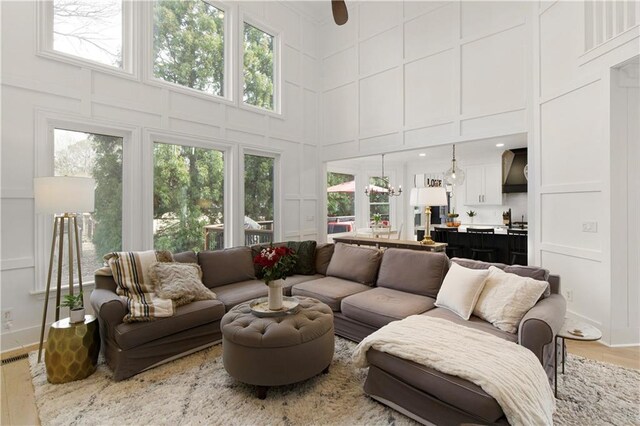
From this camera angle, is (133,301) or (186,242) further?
(186,242)

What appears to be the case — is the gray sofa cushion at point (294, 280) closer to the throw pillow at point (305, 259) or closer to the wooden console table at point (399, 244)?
the throw pillow at point (305, 259)

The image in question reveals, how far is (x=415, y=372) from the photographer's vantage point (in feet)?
6.32

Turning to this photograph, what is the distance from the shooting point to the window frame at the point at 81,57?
10.7 feet

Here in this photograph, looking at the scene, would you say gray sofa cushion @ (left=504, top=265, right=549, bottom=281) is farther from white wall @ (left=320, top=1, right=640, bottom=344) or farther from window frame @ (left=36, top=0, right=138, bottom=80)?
window frame @ (left=36, top=0, right=138, bottom=80)

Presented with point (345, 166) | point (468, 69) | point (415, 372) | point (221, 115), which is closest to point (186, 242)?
point (221, 115)

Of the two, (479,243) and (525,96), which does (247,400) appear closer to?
(525,96)

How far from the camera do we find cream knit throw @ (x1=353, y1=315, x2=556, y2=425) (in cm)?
163

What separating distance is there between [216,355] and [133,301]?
0.88m

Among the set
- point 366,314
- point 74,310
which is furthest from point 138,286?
point 366,314

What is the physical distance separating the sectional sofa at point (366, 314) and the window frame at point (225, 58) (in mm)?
2347

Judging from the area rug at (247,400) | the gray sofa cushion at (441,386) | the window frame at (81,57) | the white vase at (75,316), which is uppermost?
the window frame at (81,57)

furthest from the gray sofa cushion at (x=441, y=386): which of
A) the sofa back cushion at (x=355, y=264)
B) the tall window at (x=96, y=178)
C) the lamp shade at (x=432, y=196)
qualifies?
the tall window at (x=96, y=178)

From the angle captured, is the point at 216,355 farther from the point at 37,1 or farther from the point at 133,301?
the point at 37,1

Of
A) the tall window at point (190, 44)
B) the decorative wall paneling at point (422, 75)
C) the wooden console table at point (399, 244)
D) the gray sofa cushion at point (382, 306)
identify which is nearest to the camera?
the gray sofa cushion at point (382, 306)
